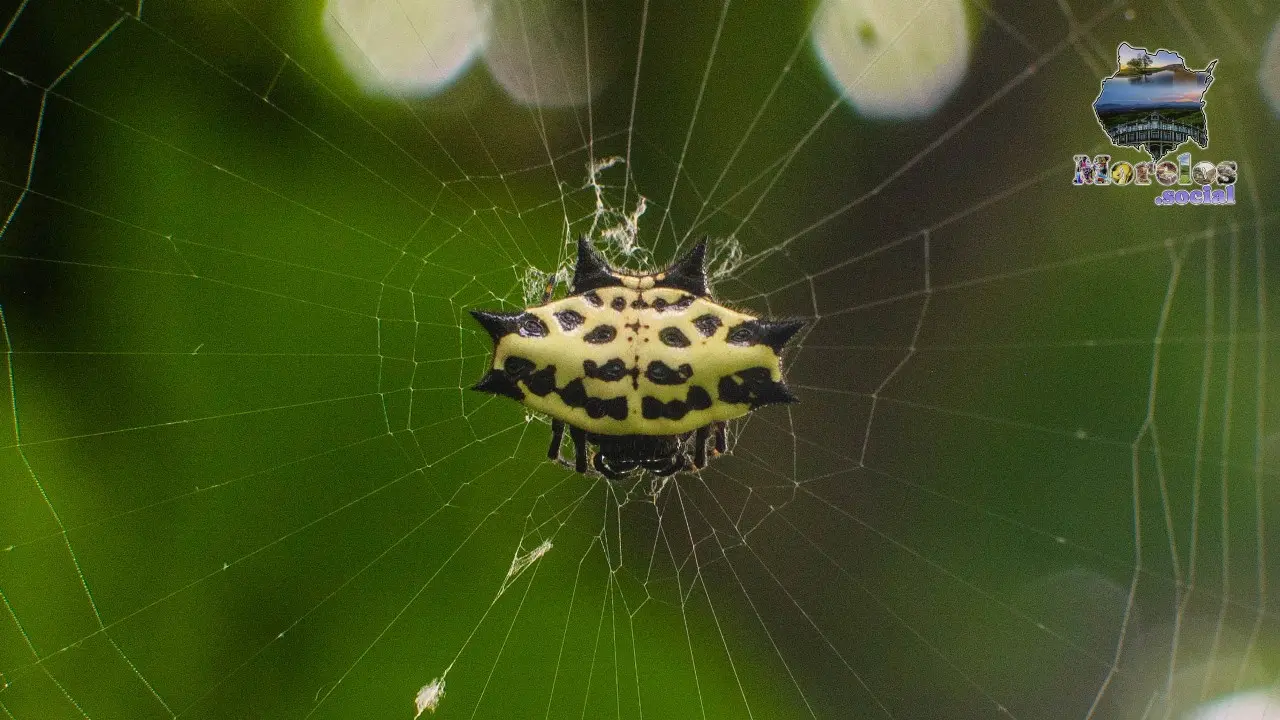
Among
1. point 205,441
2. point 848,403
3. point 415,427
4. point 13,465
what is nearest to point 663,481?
point 848,403

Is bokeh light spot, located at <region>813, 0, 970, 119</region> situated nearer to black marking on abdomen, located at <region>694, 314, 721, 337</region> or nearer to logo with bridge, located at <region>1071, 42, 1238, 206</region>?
logo with bridge, located at <region>1071, 42, 1238, 206</region>

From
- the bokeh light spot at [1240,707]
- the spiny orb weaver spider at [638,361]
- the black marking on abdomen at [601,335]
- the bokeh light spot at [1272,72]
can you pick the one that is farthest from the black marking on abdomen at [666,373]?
the bokeh light spot at [1240,707]

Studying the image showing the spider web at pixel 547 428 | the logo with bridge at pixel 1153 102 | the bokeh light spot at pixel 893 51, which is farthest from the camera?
the bokeh light spot at pixel 893 51

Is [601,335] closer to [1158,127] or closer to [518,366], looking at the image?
[518,366]

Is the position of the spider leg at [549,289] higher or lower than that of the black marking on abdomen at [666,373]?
higher

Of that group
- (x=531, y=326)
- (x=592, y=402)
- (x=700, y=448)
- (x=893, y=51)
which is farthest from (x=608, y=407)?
(x=893, y=51)

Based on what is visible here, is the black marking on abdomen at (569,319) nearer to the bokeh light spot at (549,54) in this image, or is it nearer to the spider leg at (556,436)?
the spider leg at (556,436)
